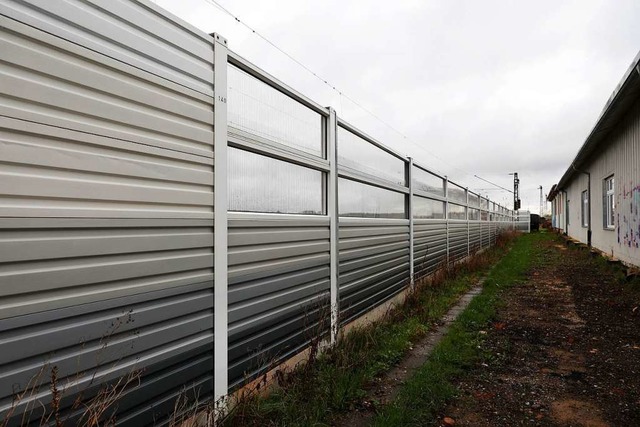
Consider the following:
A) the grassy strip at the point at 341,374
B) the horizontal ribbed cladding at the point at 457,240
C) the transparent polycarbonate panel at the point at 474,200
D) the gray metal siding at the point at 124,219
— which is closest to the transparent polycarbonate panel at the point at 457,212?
the horizontal ribbed cladding at the point at 457,240

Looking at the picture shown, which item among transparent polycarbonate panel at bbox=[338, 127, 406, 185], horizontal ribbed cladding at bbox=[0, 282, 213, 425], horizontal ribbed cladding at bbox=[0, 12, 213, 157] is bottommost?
horizontal ribbed cladding at bbox=[0, 282, 213, 425]

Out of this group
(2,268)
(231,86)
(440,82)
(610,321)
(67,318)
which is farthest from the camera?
(440,82)

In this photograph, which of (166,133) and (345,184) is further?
(345,184)

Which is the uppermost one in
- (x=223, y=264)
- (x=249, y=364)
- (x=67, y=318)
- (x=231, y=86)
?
(x=231, y=86)

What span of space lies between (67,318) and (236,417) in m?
1.31

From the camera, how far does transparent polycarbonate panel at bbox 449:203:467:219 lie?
962 centimetres

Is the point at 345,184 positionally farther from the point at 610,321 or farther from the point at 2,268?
the point at 610,321

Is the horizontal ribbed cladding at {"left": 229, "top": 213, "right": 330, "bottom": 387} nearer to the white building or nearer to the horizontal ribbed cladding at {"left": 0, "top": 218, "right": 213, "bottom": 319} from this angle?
the horizontal ribbed cladding at {"left": 0, "top": 218, "right": 213, "bottom": 319}

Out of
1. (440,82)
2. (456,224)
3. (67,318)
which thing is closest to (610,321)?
(456,224)

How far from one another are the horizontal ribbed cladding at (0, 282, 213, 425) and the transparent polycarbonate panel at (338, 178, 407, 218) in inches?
91.0

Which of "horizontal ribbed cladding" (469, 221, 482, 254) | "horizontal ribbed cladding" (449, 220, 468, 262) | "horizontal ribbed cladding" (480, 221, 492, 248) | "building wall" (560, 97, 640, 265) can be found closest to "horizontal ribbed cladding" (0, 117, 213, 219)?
"horizontal ribbed cladding" (449, 220, 468, 262)

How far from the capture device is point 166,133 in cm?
207

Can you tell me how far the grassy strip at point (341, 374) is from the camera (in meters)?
2.61

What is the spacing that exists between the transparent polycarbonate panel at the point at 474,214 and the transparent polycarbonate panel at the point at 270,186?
941 centimetres
